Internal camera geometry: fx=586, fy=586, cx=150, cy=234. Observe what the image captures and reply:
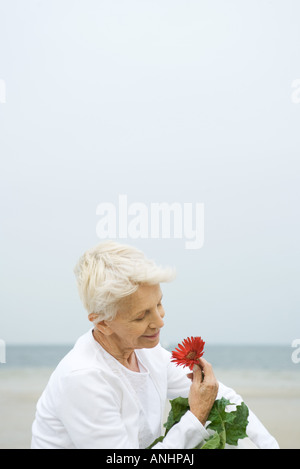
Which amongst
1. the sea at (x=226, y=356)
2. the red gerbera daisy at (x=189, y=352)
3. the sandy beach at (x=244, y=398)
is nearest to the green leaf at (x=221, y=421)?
the red gerbera daisy at (x=189, y=352)

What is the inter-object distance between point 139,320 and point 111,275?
0.51ft

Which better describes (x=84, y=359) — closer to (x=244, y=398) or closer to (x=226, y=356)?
(x=244, y=398)

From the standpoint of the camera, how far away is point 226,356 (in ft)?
27.3

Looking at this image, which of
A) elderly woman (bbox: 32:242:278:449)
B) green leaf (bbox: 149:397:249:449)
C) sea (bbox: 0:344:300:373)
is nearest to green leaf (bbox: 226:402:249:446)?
green leaf (bbox: 149:397:249:449)

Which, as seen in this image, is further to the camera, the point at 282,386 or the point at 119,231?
the point at 282,386

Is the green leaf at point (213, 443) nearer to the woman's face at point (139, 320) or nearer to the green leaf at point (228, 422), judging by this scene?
the green leaf at point (228, 422)

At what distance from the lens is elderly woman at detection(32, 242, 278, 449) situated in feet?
4.91

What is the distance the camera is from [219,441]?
5.12ft

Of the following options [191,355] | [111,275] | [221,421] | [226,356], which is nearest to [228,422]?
[221,421]

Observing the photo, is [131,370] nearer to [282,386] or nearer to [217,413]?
[217,413]
